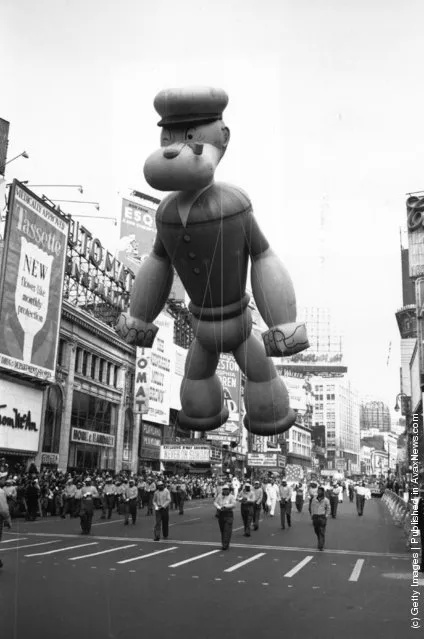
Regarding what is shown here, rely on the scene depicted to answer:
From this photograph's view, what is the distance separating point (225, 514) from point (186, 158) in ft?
30.8

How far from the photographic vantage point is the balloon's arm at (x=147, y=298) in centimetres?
538

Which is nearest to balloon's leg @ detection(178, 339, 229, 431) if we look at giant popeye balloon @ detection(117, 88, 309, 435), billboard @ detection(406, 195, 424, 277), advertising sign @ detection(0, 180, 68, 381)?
giant popeye balloon @ detection(117, 88, 309, 435)

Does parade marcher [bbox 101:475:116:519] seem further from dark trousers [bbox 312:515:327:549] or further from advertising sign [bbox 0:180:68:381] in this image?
dark trousers [bbox 312:515:327:549]

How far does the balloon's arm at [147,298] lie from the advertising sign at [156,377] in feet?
84.7

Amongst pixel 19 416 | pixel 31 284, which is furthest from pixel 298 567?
pixel 19 416

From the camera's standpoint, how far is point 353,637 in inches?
229

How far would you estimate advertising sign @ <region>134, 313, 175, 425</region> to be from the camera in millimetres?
32594

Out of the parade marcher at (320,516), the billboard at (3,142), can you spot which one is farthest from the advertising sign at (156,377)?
the parade marcher at (320,516)

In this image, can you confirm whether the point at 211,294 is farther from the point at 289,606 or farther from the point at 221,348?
the point at 289,606

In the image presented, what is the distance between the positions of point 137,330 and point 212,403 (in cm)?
93

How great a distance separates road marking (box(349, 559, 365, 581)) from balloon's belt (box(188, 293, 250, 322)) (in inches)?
225

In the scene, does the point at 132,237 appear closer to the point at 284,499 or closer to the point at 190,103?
the point at 284,499

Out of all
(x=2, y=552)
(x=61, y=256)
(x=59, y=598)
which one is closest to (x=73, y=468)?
(x=61, y=256)

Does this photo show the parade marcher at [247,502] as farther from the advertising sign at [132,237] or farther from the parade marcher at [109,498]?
the advertising sign at [132,237]
